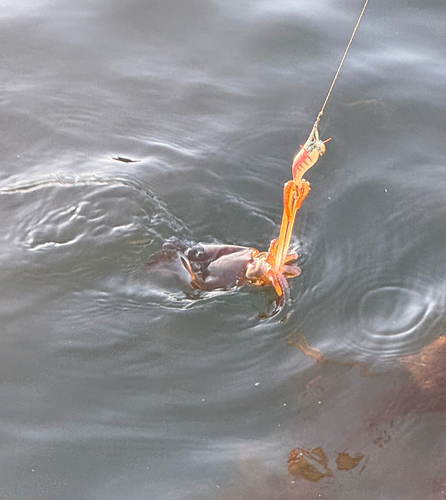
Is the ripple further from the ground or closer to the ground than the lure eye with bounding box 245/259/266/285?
closer to the ground

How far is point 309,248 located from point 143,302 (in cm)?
96

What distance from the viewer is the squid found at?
3414 mm

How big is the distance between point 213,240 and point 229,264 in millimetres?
447

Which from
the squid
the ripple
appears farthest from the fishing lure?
the ripple

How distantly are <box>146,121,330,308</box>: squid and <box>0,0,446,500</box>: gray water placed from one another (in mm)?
81

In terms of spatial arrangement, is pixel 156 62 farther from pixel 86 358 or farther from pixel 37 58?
pixel 86 358

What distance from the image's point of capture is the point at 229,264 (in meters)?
3.60

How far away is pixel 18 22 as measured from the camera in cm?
566

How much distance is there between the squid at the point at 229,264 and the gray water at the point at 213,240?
8 cm

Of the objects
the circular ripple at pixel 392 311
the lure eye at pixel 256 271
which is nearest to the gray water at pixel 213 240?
the circular ripple at pixel 392 311

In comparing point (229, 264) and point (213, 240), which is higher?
point (229, 264)

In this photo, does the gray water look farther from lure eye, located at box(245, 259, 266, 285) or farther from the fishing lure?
lure eye, located at box(245, 259, 266, 285)

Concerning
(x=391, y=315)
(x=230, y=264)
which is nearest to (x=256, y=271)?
(x=230, y=264)

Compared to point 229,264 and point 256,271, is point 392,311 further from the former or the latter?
point 229,264
